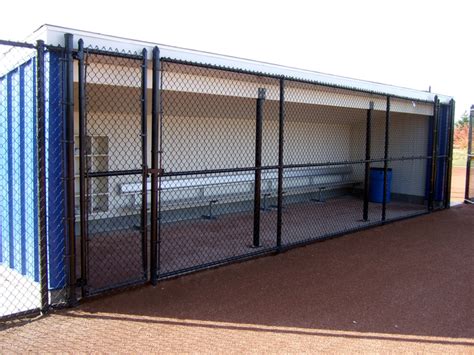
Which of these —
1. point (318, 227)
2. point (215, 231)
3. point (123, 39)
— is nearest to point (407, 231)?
point (318, 227)

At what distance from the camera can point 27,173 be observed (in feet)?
15.3

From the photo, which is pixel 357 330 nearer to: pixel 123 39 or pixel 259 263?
pixel 259 263

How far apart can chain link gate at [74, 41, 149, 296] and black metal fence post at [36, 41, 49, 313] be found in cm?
33

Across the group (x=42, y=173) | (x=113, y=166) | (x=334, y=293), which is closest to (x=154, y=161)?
(x=42, y=173)

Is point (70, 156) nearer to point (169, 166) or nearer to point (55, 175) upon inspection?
point (55, 175)

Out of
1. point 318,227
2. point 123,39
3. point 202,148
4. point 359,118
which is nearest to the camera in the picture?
point 123,39

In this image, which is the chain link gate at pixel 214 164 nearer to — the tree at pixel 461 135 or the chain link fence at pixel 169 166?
the chain link fence at pixel 169 166

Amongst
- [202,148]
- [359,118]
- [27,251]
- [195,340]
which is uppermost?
[359,118]

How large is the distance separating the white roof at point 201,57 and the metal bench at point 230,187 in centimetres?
210

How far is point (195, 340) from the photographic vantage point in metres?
3.76

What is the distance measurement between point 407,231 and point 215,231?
348 centimetres

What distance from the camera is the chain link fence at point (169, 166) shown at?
14.1 feet

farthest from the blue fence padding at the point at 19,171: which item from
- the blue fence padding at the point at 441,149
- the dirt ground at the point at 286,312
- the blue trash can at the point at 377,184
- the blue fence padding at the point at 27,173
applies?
the blue fence padding at the point at 441,149

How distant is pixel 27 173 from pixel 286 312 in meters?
2.95
